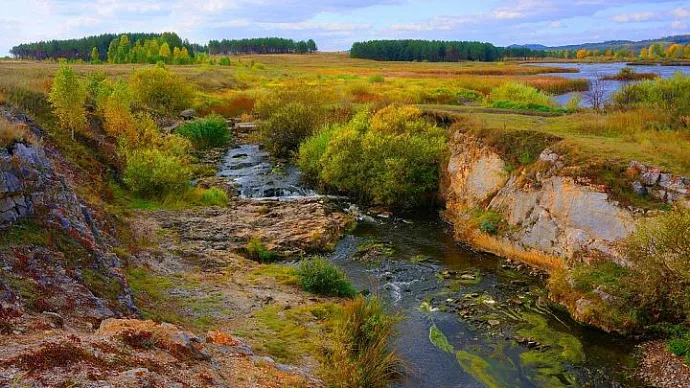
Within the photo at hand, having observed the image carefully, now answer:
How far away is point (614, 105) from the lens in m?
42.8

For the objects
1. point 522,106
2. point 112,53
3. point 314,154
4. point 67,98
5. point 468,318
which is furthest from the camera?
point 112,53

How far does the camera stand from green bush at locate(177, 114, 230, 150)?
173 ft

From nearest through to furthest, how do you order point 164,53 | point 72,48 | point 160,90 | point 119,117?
point 119,117 < point 160,90 < point 164,53 < point 72,48

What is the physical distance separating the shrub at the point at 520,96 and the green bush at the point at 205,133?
26.8 metres

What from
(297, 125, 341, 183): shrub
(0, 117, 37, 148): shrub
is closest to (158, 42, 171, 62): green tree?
(297, 125, 341, 183): shrub

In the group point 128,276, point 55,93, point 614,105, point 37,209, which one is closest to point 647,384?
point 128,276

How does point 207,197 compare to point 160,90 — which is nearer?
point 207,197

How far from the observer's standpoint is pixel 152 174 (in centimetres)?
3381

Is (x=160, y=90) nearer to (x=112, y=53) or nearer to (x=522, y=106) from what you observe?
(x=522, y=106)

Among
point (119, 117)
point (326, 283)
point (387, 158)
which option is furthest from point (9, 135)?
point (119, 117)

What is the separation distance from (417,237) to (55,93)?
2445 cm

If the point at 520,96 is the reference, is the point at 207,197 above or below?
below

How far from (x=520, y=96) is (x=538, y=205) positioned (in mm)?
30209

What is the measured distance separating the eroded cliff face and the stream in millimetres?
1231
